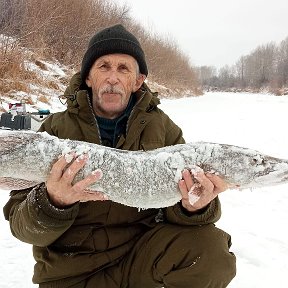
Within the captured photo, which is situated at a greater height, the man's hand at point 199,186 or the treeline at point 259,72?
the treeline at point 259,72

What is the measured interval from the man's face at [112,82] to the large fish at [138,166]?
510mm

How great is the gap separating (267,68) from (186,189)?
7197 cm

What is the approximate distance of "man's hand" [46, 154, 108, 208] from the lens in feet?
5.49

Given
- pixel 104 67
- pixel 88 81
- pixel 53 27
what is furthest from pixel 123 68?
pixel 53 27

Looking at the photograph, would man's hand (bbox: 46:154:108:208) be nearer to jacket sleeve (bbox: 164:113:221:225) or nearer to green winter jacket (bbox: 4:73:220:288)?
green winter jacket (bbox: 4:73:220:288)

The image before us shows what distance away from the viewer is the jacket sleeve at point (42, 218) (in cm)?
179

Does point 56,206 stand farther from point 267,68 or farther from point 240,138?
point 267,68

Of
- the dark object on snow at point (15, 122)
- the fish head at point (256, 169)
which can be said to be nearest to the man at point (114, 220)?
the fish head at point (256, 169)

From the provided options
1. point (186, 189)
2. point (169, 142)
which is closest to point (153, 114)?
point (169, 142)

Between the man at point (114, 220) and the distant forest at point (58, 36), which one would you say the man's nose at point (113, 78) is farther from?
the distant forest at point (58, 36)

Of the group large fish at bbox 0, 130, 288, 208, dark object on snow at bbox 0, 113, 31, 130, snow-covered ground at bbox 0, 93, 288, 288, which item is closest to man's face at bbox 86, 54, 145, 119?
large fish at bbox 0, 130, 288, 208

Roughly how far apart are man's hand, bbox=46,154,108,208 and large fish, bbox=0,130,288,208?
0.03 metres

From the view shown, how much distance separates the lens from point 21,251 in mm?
2541

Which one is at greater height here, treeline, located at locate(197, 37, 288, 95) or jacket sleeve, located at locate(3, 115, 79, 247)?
treeline, located at locate(197, 37, 288, 95)
